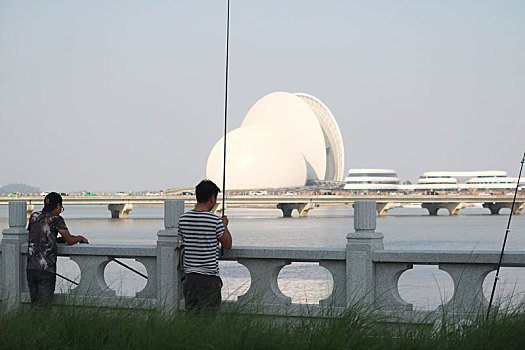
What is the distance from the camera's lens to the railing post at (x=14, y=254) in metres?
9.73

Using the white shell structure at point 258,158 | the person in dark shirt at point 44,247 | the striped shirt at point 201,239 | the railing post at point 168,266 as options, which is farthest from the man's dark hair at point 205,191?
the white shell structure at point 258,158

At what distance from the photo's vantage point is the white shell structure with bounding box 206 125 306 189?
136 metres

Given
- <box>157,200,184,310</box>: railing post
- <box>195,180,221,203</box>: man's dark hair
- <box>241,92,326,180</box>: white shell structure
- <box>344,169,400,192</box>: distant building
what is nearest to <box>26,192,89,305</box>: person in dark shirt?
<box>157,200,184,310</box>: railing post

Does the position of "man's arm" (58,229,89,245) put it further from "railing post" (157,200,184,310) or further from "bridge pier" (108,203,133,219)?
"bridge pier" (108,203,133,219)

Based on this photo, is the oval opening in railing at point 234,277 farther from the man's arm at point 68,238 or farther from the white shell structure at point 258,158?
the white shell structure at point 258,158

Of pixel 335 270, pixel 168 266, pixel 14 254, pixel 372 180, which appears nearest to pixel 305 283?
pixel 14 254

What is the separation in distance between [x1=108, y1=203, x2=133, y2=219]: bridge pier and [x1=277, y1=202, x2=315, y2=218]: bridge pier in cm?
1768

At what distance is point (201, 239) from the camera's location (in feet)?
23.9

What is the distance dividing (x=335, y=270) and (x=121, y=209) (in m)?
80.0

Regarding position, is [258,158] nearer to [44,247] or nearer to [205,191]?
[44,247]

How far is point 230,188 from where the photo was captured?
13588 centimetres

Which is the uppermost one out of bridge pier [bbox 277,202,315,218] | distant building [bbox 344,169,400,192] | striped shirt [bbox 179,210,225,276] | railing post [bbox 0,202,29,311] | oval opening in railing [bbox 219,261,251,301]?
striped shirt [bbox 179,210,225,276]

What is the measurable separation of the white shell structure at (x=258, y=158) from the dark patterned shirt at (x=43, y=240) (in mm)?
126859

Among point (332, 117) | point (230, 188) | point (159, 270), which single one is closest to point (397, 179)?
point (332, 117)
